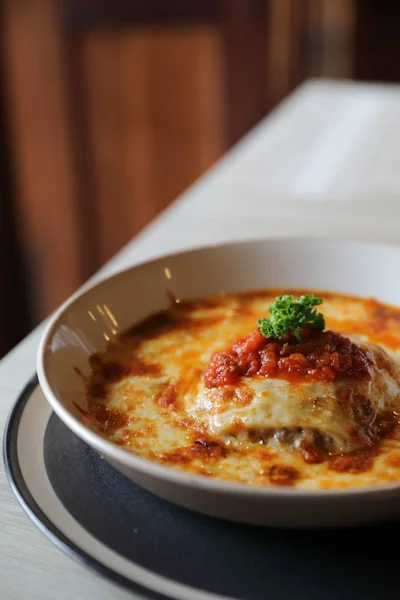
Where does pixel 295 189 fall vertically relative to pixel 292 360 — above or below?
below

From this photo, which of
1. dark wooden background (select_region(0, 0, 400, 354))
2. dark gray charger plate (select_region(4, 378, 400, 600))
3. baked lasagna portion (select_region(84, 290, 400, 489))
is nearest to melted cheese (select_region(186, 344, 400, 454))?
baked lasagna portion (select_region(84, 290, 400, 489))

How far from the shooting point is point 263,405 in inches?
38.2

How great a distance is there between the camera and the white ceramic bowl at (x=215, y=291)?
0.74m

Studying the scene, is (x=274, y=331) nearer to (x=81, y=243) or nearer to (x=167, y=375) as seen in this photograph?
(x=167, y=375)

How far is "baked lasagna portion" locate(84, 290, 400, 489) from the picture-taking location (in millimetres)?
907

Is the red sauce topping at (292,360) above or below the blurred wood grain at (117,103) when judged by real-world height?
above

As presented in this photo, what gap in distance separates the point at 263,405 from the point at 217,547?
0.69ft

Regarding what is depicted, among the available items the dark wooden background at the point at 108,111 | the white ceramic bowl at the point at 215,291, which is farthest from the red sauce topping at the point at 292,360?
the dark wooden background at the point at 108,111

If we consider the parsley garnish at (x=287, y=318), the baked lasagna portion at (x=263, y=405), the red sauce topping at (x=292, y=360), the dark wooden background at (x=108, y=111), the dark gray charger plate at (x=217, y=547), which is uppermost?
the parsley garnish at (x=287, y=318)

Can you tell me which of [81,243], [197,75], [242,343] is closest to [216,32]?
[197,75]

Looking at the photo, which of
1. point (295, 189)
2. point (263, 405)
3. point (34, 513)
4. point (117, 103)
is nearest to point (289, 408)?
point (263, 405)

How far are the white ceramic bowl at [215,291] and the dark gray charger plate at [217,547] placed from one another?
0.05 m

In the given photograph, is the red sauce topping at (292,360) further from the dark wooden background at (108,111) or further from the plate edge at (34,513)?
the dark wooden background at (108,111)

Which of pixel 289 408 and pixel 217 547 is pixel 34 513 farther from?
pixel 289 408
